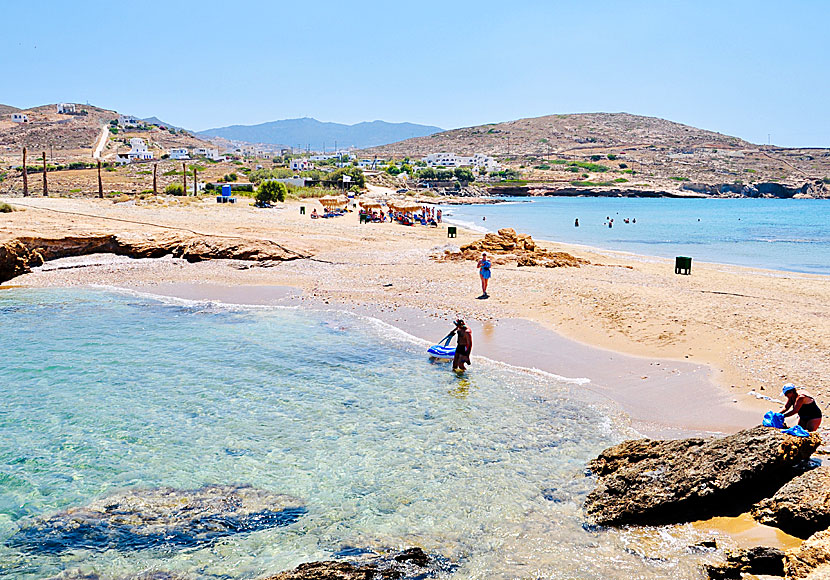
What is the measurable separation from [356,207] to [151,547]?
2056 inches

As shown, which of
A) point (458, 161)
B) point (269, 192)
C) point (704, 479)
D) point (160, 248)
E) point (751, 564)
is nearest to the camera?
point (751, 564)

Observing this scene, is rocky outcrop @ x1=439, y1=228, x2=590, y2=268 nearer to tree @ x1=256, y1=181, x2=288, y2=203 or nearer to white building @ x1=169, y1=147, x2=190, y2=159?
tree @ x1=256, y1=181, x2=288, y2=203

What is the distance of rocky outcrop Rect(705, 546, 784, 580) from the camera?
501 cm

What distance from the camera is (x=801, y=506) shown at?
19.3 feet

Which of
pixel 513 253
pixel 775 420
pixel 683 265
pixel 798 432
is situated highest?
pixel 513 253

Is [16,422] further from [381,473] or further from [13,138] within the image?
[13,138]

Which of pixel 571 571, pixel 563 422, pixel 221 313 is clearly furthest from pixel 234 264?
pixel 571 571

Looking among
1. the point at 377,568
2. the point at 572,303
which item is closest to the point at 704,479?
the point at 377,568

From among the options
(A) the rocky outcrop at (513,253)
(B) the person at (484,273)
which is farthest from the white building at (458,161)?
(B) the person at (484,273)

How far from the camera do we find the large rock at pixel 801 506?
5703 mm

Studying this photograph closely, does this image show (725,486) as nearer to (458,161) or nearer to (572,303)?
(572,303)

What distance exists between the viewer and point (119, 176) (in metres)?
83.1

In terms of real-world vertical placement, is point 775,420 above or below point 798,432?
below

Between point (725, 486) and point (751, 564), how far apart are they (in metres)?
1.32
